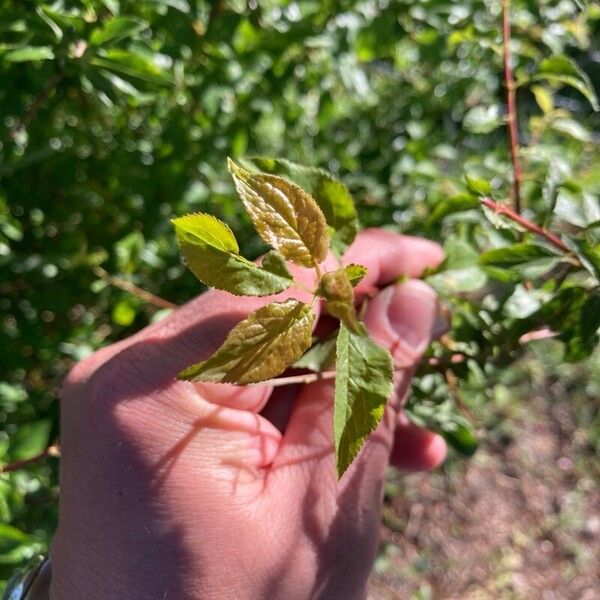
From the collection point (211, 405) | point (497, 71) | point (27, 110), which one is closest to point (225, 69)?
point (27, 110)

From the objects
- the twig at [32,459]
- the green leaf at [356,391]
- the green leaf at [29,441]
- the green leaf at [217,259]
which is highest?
the green leaf at [217,259]

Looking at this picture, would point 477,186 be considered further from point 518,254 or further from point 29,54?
point 29,54

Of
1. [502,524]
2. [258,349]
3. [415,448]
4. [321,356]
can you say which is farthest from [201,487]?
[502,524]

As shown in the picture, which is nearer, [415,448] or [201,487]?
[201,487]

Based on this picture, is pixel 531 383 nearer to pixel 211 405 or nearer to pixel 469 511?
pixel 469 511

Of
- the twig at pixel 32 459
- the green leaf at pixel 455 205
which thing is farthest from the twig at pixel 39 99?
the green leaf at pixel 455 205

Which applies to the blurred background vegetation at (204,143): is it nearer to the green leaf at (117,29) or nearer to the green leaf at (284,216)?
the green leaf at (117,29)
